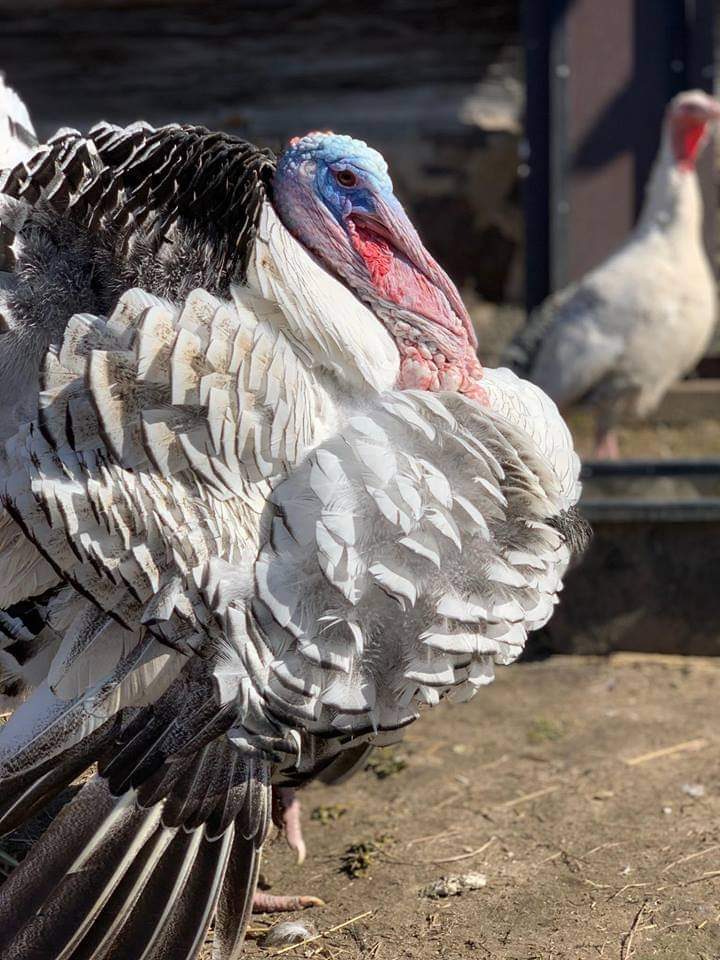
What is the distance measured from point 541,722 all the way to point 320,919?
4.07ft

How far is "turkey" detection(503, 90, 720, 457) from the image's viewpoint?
257 inches

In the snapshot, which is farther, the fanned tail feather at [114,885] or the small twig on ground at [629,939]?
the small twig on ground at [629,939]

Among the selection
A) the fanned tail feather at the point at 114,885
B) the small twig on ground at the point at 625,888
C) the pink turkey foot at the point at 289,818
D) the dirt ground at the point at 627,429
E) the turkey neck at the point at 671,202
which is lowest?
the dirt ground at the point at 627,429

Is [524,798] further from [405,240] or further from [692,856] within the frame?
[405,240]

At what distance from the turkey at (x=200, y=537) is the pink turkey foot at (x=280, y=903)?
42 centimetres

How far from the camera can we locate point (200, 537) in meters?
2.45

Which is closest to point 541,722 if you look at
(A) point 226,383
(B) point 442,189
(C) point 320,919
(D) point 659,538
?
(D) point 659,538

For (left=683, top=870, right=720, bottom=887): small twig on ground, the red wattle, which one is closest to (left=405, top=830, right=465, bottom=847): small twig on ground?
(left=683, top=870, right=720, bottom=887): small twig on ground

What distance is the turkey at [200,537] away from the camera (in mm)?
2434

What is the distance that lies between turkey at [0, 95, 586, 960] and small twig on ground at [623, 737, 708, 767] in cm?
116

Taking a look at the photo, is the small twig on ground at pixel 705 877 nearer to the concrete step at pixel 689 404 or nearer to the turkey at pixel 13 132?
the turkey at pixel 13 132

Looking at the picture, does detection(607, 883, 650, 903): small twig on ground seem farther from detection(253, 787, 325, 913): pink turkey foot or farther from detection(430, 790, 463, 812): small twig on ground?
detection(253, 787, 325, 913): pink turkey foot

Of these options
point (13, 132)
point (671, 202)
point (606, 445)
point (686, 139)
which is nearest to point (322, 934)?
point (13, 132)

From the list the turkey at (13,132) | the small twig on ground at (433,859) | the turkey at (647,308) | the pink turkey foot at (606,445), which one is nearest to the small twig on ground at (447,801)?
the small twig on ground at (433,859)
